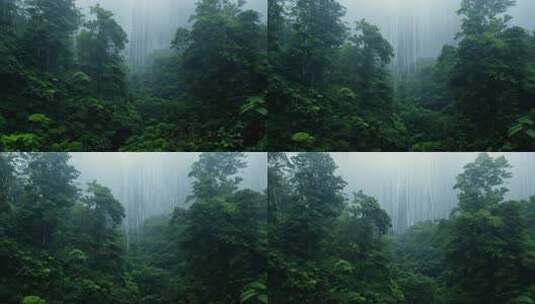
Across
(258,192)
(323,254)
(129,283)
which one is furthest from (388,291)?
(129,283)

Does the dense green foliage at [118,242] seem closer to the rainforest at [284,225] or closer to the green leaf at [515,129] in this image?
the rainforest at [284,225]

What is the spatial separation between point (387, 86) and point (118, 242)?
2.47m

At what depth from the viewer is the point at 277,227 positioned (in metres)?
4.41

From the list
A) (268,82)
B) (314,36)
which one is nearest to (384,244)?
(268,82)

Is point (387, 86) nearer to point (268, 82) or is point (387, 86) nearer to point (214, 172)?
point (268, 82)

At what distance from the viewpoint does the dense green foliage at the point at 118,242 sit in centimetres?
421

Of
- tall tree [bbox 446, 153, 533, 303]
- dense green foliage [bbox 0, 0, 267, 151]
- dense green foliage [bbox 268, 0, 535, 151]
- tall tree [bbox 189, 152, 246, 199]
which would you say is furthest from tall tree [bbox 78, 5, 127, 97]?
tall tree [bbox 446, 153, 533, 303]

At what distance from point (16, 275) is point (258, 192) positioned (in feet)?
6.42

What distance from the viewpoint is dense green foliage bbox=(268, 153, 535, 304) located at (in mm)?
4352

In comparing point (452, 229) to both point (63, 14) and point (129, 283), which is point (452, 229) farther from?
point (63, 14)

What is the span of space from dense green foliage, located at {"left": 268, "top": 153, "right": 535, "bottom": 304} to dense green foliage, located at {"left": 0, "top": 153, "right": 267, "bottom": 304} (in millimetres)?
245

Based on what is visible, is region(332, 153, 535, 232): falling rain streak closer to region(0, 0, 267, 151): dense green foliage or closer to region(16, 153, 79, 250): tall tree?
region(0, 0, 267, 151): dense green foliage

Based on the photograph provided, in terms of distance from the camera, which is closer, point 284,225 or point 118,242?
point 118,242

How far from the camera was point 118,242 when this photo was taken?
170 inches
